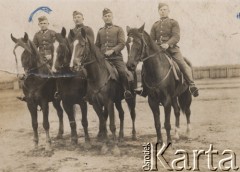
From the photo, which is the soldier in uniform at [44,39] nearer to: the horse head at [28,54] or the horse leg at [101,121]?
the horse head at [28,54]

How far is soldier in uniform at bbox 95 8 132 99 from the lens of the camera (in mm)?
5320

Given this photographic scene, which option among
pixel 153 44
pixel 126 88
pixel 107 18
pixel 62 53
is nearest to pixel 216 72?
pixel 153 44

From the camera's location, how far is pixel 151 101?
5.30 metres

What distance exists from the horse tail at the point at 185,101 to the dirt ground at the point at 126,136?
20 cm

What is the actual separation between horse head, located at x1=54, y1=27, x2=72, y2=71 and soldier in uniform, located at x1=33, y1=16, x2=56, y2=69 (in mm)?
346

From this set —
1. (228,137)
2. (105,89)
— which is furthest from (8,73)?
(228,137)

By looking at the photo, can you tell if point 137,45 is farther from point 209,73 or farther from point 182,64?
point 209,73

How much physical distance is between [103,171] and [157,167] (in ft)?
2.43

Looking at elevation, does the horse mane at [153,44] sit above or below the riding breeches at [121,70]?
above

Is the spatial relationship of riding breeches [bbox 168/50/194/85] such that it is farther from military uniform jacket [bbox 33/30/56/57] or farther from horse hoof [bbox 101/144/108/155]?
military uniform jacket [bbox 33/30/56/57]

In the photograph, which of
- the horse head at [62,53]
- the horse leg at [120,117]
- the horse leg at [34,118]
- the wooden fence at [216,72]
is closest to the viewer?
the horse head at [62,53]

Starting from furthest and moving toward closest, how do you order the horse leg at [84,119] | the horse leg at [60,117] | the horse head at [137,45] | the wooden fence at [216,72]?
the wooden fence at [216,72] → the horse leg at [60,117] → the horse leg at [84,119] → the horse head at [137,45]

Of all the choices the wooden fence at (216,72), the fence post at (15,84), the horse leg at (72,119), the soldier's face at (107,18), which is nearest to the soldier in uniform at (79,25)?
the soldier's face at (107,18)

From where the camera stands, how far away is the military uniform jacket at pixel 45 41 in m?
5.56
